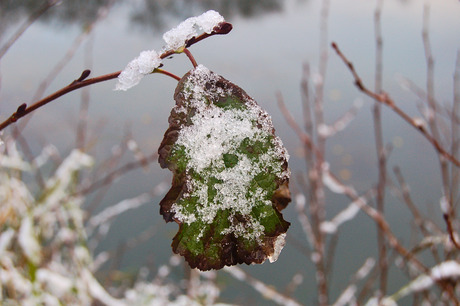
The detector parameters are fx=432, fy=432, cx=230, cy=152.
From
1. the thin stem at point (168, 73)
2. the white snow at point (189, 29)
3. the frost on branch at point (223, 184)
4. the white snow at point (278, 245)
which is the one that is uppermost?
the white snow at point (189, 29)

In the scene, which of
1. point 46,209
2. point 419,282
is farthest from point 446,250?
point 46,209

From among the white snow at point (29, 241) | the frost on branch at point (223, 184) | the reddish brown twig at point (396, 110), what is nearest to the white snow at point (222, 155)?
the frost on branch at point (223, 184)

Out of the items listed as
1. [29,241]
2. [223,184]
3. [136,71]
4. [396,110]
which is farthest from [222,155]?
[29,241]

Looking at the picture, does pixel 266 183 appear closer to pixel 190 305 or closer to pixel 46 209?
pixel 190 305

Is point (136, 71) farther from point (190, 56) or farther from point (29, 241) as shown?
point (29, 241)

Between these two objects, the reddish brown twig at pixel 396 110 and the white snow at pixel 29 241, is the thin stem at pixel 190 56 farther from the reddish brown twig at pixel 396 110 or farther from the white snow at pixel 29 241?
the white snow at pixel 29 241

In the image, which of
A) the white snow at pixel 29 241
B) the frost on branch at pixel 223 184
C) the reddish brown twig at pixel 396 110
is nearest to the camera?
the frost on branch at pixel 223 184

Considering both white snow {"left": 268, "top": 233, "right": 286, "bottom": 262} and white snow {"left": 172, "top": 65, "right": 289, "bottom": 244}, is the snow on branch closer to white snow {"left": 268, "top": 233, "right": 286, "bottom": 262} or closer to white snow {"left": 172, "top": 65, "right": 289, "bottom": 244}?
white snow {"left": 172, "top": 65, "right": 289, "bottom": 244}
